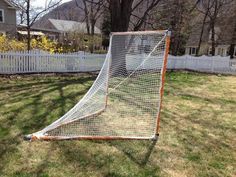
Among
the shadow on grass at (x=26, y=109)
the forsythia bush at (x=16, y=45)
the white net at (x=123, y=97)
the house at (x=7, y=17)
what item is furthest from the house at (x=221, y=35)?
the shadow on grass at (x=26, y=109)

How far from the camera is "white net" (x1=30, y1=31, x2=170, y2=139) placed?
18.0 ft

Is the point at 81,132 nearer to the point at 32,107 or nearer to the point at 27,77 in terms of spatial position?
the point at 32,107

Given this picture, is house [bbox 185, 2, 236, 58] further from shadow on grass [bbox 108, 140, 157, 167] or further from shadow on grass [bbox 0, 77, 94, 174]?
shadow on grass [bbox 108, 140, 157, 167]

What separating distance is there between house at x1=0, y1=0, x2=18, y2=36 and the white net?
24260 millimetres

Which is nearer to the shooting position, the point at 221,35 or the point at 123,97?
the point at 123,97

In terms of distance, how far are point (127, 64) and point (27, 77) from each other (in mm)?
5628

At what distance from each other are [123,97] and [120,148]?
9.42 ft

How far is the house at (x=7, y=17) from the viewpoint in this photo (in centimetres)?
2925

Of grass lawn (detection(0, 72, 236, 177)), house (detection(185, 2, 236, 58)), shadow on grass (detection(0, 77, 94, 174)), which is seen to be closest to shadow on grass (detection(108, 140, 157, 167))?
grass lawn (detection(0, 72, 236, 177))

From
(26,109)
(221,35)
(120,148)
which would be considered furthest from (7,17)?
(120,148)

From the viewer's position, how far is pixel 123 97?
24.8ft

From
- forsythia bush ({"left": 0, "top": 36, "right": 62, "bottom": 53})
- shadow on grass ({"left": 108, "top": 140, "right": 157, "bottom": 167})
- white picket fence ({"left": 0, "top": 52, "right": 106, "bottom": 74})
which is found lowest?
shadow on grass ({"left": 108, "top": 140, "right": 157, "bottom": 167})

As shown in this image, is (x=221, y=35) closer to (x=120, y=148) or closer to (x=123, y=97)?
(x=123, y=97)

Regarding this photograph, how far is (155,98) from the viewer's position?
22.4 feet
